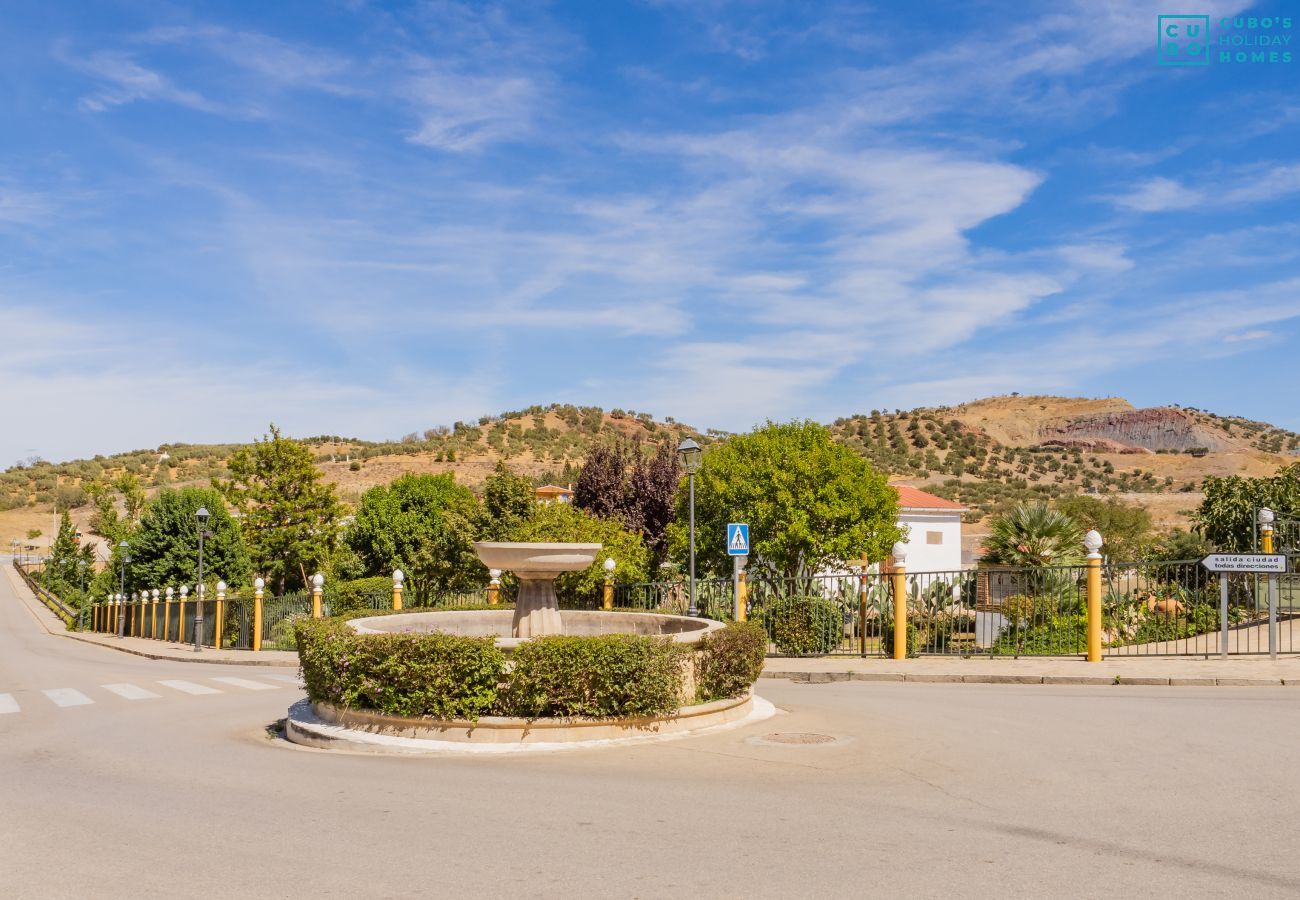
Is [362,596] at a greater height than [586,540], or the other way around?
[586,540]

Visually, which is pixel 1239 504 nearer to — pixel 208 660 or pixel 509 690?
pixel 509 690

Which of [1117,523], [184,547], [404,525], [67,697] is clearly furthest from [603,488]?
[184,547]

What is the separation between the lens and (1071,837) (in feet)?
20.3

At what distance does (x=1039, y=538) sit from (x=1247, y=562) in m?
8.18

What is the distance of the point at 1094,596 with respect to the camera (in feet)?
53.3

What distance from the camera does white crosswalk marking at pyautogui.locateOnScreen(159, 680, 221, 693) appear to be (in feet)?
58.0

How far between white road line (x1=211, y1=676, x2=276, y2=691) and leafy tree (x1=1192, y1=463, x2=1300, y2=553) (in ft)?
78.1

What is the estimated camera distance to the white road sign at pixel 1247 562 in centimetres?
1562

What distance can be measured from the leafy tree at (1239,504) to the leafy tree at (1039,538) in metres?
5.82

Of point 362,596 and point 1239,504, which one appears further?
point 362,596

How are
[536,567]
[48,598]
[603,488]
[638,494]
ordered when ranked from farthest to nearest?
[48,598] → [638,494] → [603,488] → [536,567]

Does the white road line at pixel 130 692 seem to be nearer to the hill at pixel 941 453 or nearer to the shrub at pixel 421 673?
the shrub at pixel 421 673

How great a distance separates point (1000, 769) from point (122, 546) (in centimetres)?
5138

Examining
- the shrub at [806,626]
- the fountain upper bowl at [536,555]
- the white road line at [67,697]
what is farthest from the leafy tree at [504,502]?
Result: the fountain upper bowl at [536,555]
